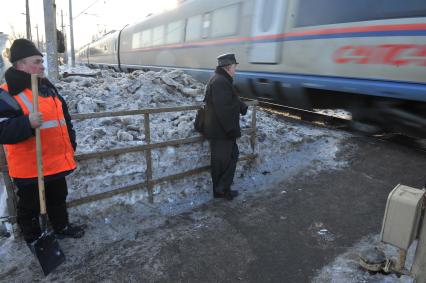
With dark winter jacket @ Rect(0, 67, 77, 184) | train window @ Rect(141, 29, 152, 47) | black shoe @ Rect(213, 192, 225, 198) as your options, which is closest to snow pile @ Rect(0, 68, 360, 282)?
black shoe @ Rect(213, 192, 225, 198)

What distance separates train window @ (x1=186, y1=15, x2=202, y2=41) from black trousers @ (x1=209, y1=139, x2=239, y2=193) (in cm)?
584

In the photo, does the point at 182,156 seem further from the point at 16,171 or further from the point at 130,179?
the point at 16,171

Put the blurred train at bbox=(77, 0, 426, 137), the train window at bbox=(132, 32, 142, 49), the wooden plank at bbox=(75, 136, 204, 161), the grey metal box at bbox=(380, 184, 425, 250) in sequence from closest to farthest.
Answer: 1. the grey metal box at bbox=(380, 184, 425, 250)
2. the wooden plank at bbox=(75, 136, 204, 161)
3. the blurred train at bbox=(77, 0, 426, 137)
4. the train window at bbox=(132, 32, 142, 49)

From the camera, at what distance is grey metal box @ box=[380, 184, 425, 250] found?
2.45 m

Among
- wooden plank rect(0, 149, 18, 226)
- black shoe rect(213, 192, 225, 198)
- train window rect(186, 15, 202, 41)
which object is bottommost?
black shoe rect(213, 192, 225, 198)

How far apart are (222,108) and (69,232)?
6.73ft

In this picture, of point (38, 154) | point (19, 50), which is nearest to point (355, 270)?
point (38, 154)

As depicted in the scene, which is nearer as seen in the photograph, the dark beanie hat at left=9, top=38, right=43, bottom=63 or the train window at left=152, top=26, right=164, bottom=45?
the dark beanie hat at left=9, top=38, right=43, bottom=63

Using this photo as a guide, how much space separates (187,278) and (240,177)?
2324 mm

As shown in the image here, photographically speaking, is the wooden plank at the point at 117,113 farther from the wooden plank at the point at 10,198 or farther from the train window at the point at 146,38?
the train window at the point at 146,38

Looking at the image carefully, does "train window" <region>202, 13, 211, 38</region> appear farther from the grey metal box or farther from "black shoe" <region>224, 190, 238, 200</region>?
the grey metal box

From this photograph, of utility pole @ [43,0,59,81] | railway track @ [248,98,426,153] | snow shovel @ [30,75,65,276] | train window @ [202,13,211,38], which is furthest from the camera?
train window @ [202,13,211,38]

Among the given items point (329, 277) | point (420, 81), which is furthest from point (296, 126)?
point (329, 277)

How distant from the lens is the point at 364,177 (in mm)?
4871
